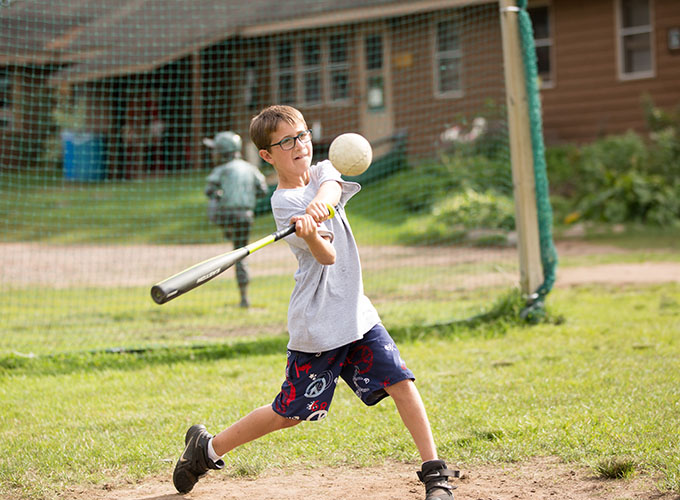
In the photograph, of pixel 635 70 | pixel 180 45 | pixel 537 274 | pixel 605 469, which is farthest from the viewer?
pixel 635 70

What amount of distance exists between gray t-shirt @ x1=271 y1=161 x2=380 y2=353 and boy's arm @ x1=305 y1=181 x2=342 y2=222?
49mm

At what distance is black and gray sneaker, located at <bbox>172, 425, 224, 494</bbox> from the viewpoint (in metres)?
3.30

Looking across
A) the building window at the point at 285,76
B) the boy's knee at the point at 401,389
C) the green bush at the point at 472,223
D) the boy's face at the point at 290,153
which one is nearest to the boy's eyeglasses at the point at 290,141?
the boy's face at the point at 290,153

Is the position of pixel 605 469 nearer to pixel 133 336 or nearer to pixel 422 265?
pixel 133 336

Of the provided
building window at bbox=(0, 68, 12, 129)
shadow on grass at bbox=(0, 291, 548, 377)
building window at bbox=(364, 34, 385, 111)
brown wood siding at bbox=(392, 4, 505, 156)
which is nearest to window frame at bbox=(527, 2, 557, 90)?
brown wood siding at bbox=(392, 4, 505, 156)

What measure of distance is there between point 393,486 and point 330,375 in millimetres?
573

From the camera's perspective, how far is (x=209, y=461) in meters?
3.30

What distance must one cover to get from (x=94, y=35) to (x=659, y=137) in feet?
32.0

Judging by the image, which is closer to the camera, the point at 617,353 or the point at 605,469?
the point at 605,469

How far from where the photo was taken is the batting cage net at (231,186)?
7.88 meters

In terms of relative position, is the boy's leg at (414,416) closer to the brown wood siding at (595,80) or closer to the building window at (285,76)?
the building window at (285,76)

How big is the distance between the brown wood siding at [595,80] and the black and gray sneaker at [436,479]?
14745 mm

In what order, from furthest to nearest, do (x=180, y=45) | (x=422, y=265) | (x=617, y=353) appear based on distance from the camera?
(x=180, y=45) → (x=422, y=265) → (x=617, y=353)

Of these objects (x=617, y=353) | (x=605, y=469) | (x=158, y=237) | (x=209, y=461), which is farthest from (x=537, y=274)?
(x=158, y=237)
